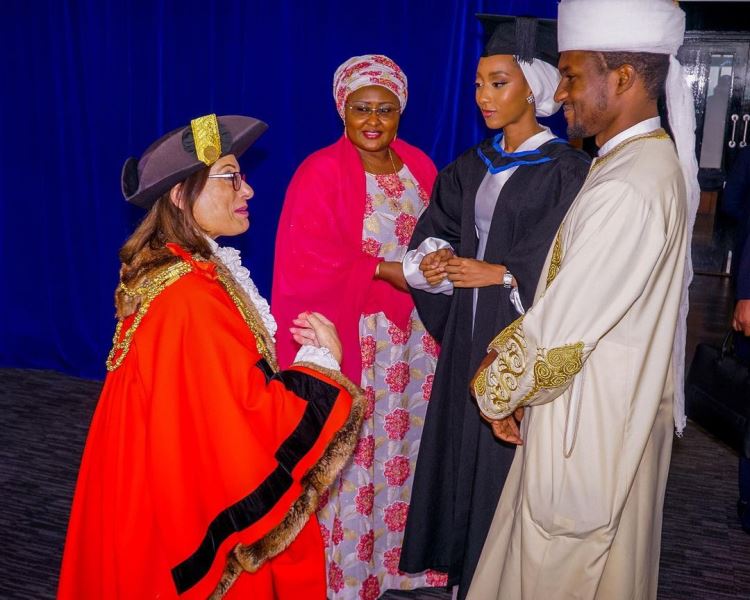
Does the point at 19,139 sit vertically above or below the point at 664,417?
above

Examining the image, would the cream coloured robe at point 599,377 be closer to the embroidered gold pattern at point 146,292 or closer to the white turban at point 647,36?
the white turban at point 647,36

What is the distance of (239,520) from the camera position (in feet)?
5.77

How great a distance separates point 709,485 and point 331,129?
278 cm

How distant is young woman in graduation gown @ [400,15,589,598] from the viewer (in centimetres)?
247

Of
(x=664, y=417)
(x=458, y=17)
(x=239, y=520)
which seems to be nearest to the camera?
(x=239, y=520)

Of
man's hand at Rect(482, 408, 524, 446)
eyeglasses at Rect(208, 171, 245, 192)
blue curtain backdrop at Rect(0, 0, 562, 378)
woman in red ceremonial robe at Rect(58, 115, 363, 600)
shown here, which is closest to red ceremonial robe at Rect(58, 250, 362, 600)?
woman in red ceremonial robe at Rect(58, 115, 363, 600)

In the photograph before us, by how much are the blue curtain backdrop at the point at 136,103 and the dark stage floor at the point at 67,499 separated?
58 cm

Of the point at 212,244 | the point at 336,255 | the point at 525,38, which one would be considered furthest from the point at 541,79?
the point at 212,244

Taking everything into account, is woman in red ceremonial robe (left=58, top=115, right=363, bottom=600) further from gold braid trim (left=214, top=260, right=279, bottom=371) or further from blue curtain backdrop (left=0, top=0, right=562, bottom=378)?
blue curtain backdrop (left=0, top=0, right=562, bottom=378)

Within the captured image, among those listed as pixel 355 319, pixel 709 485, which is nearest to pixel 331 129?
pixel 355 319

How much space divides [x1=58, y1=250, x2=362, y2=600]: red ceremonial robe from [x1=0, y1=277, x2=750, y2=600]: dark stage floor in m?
1.47

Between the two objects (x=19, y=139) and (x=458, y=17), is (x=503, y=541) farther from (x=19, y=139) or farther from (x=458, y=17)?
(x=19, y=139)

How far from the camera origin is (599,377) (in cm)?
182

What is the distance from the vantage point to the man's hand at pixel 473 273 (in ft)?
8.04
